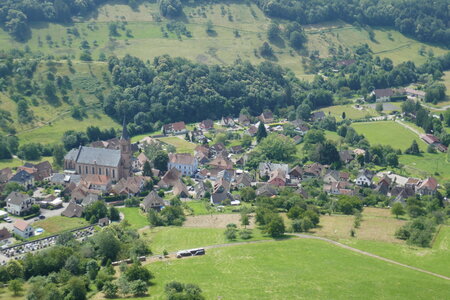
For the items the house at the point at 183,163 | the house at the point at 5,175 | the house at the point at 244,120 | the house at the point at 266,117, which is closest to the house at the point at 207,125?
the house at the point at 244,120

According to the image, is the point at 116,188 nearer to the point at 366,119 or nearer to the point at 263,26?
the point at 366,119

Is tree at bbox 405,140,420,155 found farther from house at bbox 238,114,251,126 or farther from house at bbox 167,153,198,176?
house at bbox 167,153,198,176

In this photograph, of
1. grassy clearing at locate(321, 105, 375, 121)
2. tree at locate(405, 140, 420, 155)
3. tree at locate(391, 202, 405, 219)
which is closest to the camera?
tree at locate(391, 202, 405, 219)

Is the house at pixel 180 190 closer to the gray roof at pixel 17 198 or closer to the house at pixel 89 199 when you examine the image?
the house at pixel 89 199

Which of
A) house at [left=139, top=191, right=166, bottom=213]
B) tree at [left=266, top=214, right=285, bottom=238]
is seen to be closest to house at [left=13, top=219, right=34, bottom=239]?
Answer: house at [left=139, top=191, right=166, bottom=213]

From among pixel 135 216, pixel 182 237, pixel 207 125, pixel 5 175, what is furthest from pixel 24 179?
pixel 207 125

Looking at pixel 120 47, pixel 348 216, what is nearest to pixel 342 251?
pixel 348 216

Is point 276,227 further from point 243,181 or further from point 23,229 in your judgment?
point 23,229
